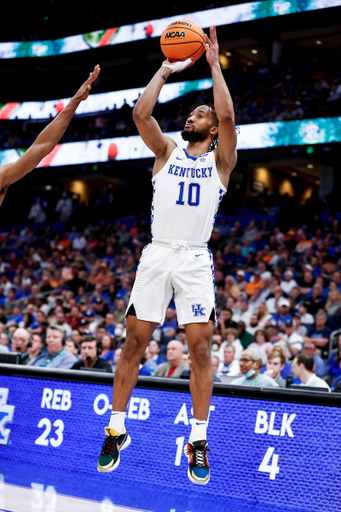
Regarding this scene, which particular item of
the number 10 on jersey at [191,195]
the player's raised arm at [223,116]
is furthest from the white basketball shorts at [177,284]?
the player's raised arm at [223,116]

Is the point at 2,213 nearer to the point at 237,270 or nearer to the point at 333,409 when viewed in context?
the point at 237,270

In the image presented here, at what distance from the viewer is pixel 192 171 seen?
4.36m

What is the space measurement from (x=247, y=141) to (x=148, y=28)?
5.62 metres

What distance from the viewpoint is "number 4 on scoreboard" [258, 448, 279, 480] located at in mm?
5410

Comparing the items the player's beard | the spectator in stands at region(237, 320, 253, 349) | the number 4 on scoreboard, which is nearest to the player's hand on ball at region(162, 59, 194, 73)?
the player's beard

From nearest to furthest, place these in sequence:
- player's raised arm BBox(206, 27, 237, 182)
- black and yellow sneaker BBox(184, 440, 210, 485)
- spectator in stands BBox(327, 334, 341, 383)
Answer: black and yellow sneaker BBox(184, 440, 210, 485), player's raised arm BBox(206, 27, 237, 182), spectator in stands BBox(327, 334, 341, 383)

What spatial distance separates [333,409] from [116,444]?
6.66ft

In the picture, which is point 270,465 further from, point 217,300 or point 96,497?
point 217,300

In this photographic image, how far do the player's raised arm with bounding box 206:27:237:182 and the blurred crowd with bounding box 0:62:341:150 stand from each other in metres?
11.3

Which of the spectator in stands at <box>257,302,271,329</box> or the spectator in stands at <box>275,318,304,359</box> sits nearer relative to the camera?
the spectator in stands at <box>275,318,304,359</box>

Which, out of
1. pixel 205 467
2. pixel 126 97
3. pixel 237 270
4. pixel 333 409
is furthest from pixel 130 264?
pixel 205 467

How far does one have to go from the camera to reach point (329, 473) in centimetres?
521

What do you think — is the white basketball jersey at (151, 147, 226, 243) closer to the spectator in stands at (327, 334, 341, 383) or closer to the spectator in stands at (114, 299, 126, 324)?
the spectator in stands at (327, 334, 341, 383)

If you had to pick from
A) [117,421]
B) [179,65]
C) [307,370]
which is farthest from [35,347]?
[179,65]
